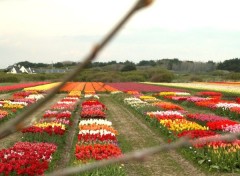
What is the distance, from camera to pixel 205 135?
12547 millimetres

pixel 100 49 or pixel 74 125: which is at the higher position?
pixel 100 49

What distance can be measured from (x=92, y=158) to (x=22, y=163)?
1.76 metres

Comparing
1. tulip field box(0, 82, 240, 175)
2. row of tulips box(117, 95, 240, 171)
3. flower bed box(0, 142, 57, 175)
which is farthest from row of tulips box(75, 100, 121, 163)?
row of tulips box(117, 95, 240, 171)

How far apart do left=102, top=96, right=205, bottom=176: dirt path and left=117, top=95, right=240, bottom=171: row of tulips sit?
33cm

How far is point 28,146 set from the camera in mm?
10820

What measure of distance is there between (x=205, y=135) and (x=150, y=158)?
3.24 meters

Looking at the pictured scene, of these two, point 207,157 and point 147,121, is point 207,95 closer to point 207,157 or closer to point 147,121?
point 147,121

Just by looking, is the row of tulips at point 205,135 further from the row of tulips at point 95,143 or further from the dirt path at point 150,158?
the row of tulips at point 95,143

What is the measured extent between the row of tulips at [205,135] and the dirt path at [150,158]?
0.33 metres

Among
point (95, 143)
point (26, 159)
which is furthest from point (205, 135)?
point (26, 159)

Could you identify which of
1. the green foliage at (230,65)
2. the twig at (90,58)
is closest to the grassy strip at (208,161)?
the twig at (90,58)

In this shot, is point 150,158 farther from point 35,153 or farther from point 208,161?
point 35,153

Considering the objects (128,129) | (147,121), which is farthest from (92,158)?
(147,121)

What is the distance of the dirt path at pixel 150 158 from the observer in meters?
9.70
